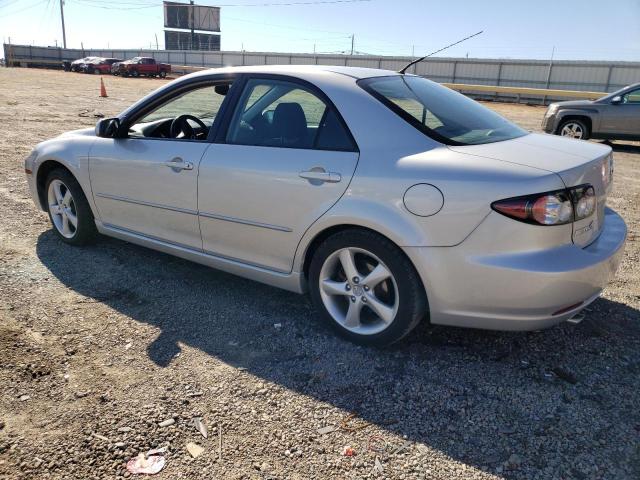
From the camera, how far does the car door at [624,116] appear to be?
11.7 m

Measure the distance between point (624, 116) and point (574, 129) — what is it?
1042 millimetres

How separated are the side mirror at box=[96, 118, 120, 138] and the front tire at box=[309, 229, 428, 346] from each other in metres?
2.06

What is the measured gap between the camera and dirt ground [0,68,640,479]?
7.52ft

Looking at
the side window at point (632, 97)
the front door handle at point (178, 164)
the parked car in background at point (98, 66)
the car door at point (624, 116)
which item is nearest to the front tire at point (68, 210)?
the front door handle at point (178, 164)

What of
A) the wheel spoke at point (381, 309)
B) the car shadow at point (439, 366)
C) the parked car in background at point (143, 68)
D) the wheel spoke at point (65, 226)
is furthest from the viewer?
the parked car in background at point (143, 68)

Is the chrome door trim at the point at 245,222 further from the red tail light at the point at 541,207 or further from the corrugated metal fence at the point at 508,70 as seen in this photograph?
the corrugated metal fence at the point at 508,70

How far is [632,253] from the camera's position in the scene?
4.89m

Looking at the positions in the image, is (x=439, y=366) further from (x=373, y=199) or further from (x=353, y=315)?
(x=373, y=199)

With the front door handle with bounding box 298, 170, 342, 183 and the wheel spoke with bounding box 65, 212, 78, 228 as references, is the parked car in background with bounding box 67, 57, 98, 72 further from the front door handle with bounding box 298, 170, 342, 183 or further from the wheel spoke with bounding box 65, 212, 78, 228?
the front door handle with bounding box 298, 170, 342, 183

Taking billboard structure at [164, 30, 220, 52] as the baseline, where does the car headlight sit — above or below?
below

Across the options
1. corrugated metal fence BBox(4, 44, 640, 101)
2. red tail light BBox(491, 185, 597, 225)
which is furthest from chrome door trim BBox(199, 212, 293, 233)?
corrugated metal fence BBox(4, 44, 640, 101)

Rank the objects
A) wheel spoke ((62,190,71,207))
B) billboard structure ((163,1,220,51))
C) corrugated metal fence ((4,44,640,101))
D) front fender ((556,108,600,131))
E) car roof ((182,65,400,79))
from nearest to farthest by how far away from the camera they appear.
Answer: car roof ((182,65,400,79))
wheel spoke ((62,190,71,207))
front fender ((556,108,600,131))
corrugated metal fence ((4,44,640,101))
billboard structure ((163,1,220,51))

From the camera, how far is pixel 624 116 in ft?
38.6

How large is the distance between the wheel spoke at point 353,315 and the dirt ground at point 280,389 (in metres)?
0.15
